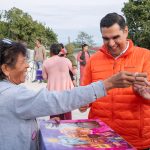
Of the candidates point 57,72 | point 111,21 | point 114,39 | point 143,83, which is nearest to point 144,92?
point 143,83

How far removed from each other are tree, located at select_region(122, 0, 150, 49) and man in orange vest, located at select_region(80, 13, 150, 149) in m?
42.6

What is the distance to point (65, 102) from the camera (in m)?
2.35

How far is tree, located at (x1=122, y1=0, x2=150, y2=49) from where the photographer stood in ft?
152

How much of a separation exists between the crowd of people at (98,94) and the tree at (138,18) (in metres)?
42.6

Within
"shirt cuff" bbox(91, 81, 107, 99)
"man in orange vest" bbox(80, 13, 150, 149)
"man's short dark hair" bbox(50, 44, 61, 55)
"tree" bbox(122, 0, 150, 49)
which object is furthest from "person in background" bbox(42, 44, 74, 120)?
"tree" bbox(122, 0, 150, 49)

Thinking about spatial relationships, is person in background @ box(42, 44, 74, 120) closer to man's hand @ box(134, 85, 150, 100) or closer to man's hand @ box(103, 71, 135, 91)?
man's hand @ box(134, 85, 150, 100)

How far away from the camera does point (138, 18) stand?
47.9 metres

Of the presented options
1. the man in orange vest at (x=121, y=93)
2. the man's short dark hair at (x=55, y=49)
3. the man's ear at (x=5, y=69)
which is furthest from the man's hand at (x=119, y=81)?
the man's short dark hair at (x=55, y=49)

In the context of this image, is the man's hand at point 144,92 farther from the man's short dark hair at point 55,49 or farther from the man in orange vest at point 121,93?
the man's short dark hair at point 55,49

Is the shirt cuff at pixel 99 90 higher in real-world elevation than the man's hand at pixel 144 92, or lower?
higher

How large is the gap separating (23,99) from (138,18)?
152 ft

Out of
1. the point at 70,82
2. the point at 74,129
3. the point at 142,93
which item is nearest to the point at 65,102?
the point at 74,129

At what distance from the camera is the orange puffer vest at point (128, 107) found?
10.7ft

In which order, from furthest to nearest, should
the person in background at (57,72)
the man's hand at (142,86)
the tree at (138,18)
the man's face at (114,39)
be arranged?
the tree at (138,18) < the person in background at (57,72) < the man's face at (114,39) < the man's hand at (142,86)
